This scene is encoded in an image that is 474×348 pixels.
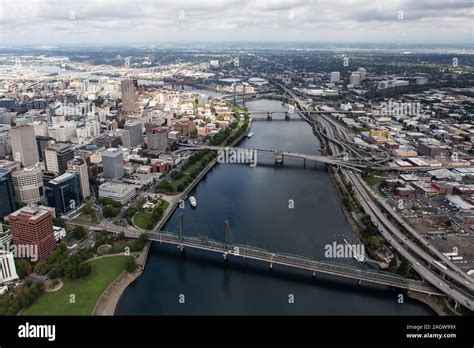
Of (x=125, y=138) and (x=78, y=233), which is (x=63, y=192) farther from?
(x=125, y=138)

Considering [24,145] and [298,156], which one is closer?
[24,145]

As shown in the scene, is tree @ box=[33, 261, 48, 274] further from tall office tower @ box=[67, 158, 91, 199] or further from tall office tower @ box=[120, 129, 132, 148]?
tall office tower @ box=[120, 129, 132, 148]

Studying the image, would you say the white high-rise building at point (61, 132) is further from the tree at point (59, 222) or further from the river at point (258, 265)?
the tree at point (59, 222)

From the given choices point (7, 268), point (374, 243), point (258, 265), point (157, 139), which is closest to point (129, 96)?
point (157, 139)

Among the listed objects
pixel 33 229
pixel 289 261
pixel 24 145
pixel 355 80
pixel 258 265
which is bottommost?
pixel 258 265

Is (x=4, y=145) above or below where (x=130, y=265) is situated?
above

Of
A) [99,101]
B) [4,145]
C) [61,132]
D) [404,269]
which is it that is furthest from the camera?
[99,101]

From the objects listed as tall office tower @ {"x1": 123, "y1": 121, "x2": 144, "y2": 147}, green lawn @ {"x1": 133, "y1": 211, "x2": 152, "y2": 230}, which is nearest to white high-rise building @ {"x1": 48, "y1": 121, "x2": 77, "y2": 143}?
tall office tower @ {"x1": 123, "y1": 121, "x2": 144, "y2": 147}
